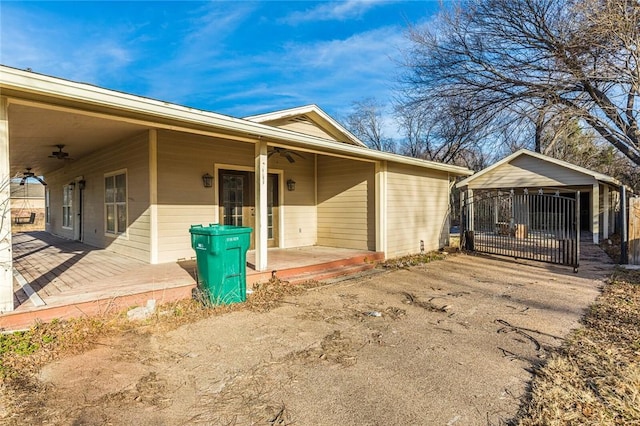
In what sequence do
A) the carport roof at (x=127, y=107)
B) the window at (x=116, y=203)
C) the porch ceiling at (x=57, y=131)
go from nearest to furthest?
the carport roof at (x=127, y=107), the porch ceiling at (x=57, y=131), the window at (x=116, y=203)

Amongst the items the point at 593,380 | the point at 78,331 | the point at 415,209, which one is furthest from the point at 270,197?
the point at 593,380

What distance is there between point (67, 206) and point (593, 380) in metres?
13.5

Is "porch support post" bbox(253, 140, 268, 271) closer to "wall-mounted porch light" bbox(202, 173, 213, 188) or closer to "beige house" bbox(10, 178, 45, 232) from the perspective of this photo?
"wall-mounted porch light" bbox(202, 173, 213, 188)

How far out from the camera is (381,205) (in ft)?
26.6

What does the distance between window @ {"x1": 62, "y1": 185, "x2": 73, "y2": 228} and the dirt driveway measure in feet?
30.1

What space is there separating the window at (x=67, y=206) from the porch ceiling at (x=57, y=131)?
1838 mm

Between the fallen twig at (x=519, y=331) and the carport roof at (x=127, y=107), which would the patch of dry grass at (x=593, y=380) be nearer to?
the fallen twig at (x=519, y=331)

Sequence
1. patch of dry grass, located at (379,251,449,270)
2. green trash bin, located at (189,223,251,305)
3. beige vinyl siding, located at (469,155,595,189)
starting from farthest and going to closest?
beige vinyl siding, located at (469,155,595,189), patch of dry grass, located at (379,251,449,270), green trash bin, located at (189,223,251,305)

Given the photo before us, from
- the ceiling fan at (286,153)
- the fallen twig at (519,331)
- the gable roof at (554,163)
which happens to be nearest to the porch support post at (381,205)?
the ceiling fan at (286,153)

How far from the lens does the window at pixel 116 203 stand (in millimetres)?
7320

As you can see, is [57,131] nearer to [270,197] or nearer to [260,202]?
[260,202]

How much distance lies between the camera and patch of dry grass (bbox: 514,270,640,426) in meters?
2.25

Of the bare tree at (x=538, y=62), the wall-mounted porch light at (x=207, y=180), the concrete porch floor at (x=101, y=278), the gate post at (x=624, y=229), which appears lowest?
the concrete porch floor at (x=101, y=278)

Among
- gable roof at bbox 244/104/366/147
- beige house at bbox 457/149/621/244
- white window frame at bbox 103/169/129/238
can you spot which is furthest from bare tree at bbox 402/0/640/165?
white window frame at bbox 103/169/129/238
